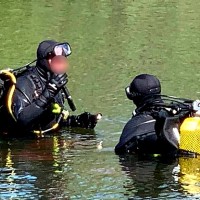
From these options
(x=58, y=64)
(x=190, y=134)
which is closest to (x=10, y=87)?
(x=58, y=64)

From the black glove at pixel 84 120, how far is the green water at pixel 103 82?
108 millimetres

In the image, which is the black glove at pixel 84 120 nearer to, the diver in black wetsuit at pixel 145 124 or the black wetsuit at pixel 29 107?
the black wetsuit at pixel 29 107

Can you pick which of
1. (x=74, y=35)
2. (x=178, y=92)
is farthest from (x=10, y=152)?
(x=74, y=35)

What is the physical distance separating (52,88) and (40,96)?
0.25 m

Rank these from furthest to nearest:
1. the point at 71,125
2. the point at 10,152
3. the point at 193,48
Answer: the point at 193,48, the point at 71,125, the point at 10,152

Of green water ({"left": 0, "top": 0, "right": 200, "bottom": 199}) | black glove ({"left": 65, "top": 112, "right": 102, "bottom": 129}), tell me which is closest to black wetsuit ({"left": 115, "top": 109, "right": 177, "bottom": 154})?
green water ({"left": 0, "top": 0, "right": 200, "bottom": 199})

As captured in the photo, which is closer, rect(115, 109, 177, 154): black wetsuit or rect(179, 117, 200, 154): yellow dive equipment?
rect(179, 117, 200, 154): yellow dive equipment

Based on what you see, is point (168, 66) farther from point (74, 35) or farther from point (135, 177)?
point (135, 177)

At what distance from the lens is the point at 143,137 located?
22.8ft

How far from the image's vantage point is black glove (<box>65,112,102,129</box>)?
29.1 ft

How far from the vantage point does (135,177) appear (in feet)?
21.6

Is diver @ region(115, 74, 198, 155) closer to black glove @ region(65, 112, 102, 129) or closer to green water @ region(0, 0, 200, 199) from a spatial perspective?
green water @ region(0, 0, 200, 199)

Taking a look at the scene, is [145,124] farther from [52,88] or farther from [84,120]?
[84,120]

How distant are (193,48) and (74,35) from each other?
13.3 feet
